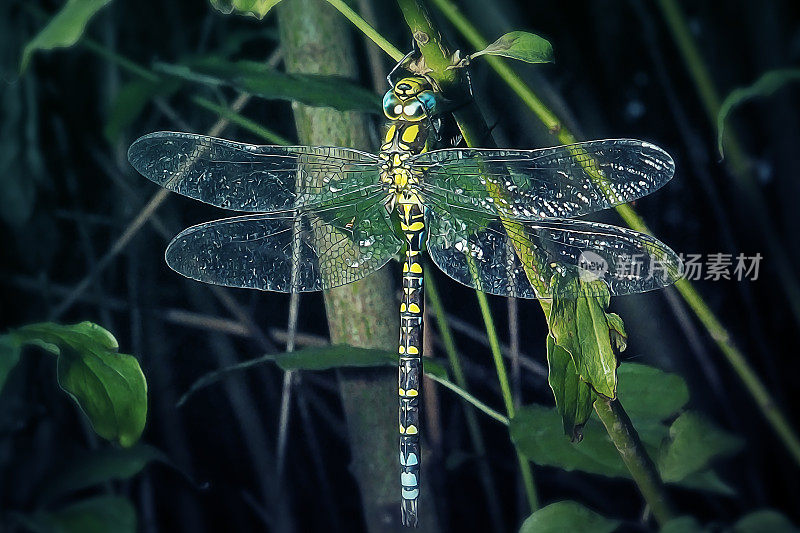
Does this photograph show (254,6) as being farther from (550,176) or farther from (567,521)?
(567,521)

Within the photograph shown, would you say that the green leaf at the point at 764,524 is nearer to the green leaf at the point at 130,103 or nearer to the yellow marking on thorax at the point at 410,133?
the yellow marking on thorax at the point at 410,133

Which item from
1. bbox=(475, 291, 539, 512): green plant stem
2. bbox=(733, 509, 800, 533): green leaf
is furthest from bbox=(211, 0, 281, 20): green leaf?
bbox=(733, 509, 800, 533): green leaf

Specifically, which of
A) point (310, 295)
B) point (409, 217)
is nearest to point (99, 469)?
point (310, 295)

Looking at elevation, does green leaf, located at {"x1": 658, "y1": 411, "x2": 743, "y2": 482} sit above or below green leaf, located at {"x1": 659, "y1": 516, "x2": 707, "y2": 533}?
above

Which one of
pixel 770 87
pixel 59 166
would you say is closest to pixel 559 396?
pixel 770 87

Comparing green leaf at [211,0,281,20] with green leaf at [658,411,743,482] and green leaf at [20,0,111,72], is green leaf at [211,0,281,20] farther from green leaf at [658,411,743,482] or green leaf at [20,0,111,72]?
green leaf at [658,411,743,482]

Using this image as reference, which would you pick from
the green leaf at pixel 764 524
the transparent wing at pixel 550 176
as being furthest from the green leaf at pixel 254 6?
the green leaf at pixel 764 524

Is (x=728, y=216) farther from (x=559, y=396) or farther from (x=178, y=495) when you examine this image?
(x=178, y=495)
